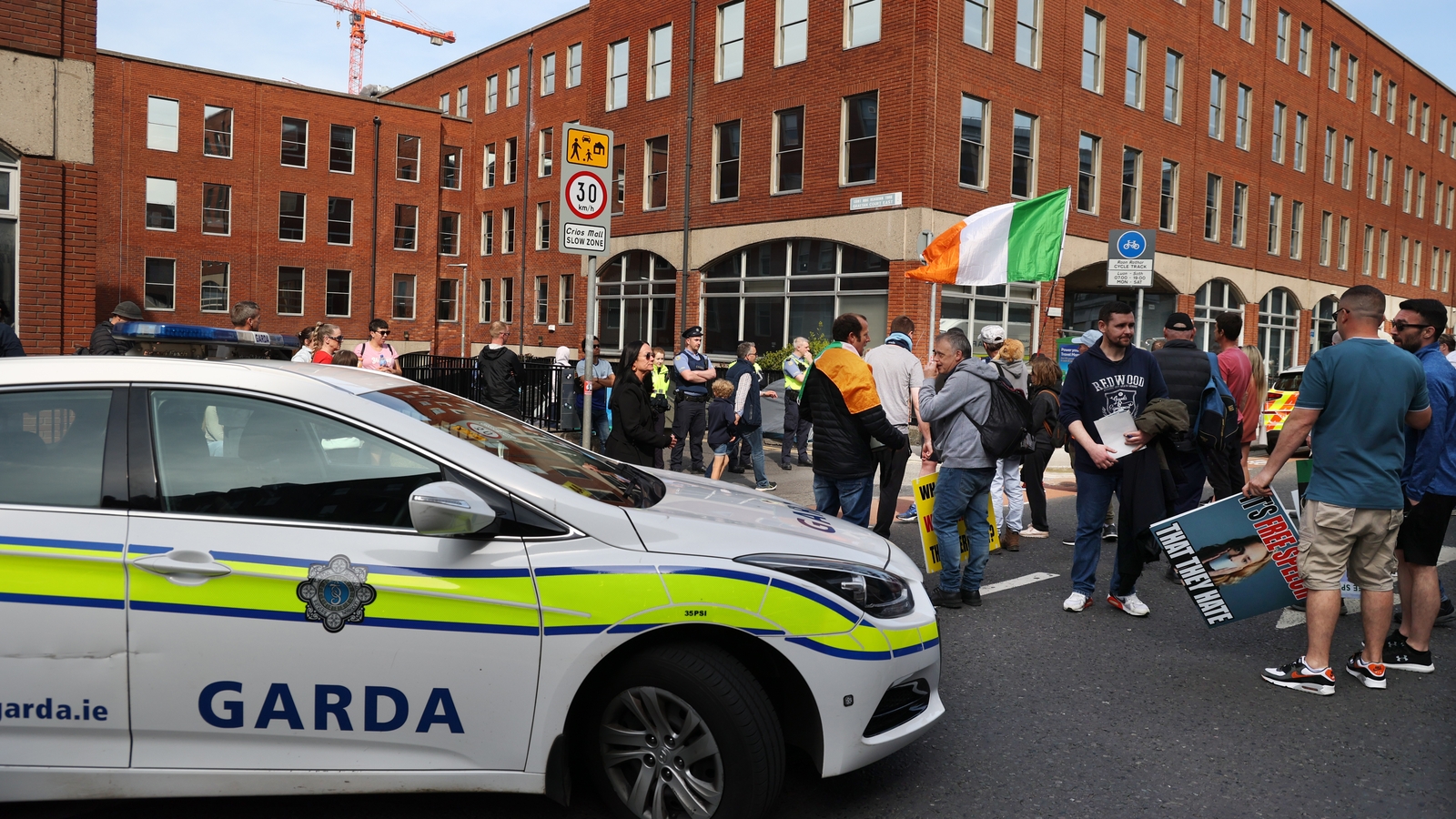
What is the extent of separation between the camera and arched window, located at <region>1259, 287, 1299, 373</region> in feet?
109

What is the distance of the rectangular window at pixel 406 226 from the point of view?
4300 centimetres

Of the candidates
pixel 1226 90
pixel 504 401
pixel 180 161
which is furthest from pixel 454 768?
pixel 180 161

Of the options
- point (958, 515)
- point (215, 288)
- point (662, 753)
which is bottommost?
point (662, 753)

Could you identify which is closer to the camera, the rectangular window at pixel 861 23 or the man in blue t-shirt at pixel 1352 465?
the man in blue t-shirt at pixel 1352 465

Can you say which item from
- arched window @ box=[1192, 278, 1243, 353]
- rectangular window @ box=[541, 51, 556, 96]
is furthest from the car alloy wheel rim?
rectangular window @ box=[541, 51, 556, 96]

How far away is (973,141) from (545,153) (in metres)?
21.6

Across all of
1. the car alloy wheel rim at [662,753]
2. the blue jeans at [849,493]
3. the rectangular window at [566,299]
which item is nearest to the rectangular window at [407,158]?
the rectangular window at [566,299]

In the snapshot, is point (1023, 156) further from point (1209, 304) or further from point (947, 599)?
point (947, 599)

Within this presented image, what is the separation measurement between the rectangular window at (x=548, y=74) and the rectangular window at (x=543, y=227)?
432 cm

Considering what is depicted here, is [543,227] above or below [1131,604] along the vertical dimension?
above

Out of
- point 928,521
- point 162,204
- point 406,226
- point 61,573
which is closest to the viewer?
point 61,573

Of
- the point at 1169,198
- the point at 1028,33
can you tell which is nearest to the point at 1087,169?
the point at 1028,33

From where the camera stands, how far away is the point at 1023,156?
77.2 ft

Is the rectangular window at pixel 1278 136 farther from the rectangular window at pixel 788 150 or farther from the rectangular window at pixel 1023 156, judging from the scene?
the rectangular window at pixel 788 150
